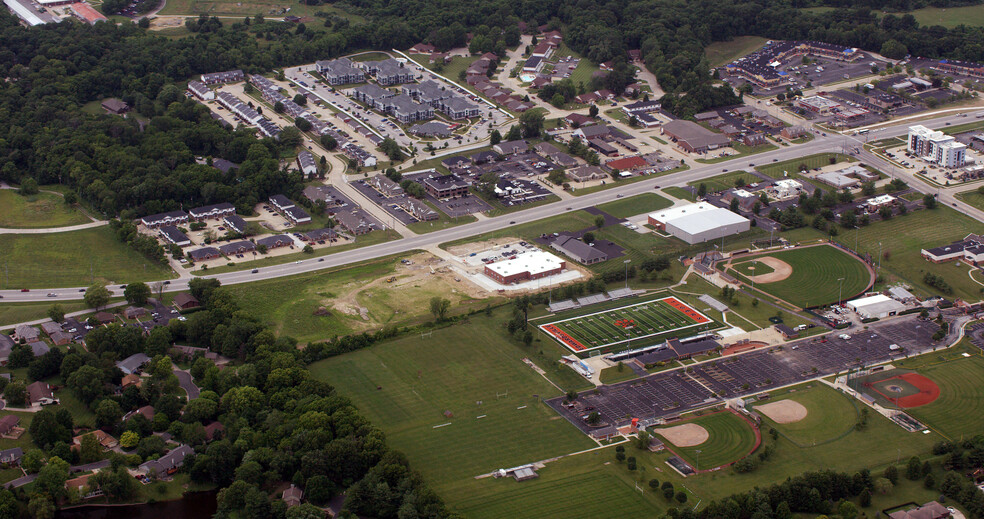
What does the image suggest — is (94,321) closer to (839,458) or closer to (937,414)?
(839,458)

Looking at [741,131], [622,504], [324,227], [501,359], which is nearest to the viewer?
[622,504]

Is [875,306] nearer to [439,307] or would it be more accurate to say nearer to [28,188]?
[439,307]

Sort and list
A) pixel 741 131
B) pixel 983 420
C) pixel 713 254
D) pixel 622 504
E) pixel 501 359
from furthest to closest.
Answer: pixel 741 131
pixel 713 254
pixel 501 359
pixel 983 420
pixel 622 504

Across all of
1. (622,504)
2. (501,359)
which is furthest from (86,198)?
(622,504)

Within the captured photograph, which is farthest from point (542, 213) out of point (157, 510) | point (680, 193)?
point (157, 510)

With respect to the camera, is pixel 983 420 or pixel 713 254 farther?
pixel 713 254

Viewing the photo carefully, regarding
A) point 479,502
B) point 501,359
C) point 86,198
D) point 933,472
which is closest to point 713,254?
point 501,359
